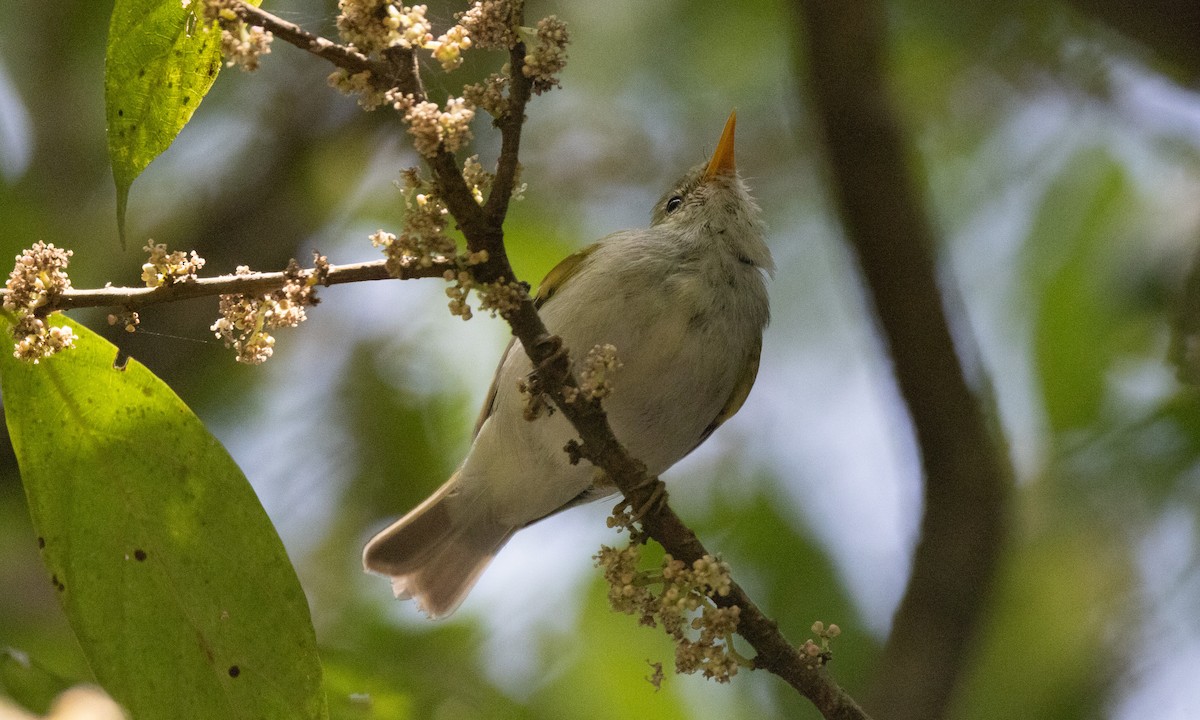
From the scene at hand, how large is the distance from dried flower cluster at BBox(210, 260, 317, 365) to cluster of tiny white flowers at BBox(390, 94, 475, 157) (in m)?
0.29

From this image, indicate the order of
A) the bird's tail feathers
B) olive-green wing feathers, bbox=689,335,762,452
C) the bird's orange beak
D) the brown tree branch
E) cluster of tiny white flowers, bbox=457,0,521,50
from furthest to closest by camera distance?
the bird's orange beak, the bird's tail feathers, the brown tree branch, olive-green wing feathers, bbox=689,335,762,452, cluster of tiny white flowers, bbox=457,0,521,50

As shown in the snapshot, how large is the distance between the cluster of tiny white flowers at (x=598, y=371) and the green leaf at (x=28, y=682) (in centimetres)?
133

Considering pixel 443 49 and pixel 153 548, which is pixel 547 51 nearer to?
pixel 443 49

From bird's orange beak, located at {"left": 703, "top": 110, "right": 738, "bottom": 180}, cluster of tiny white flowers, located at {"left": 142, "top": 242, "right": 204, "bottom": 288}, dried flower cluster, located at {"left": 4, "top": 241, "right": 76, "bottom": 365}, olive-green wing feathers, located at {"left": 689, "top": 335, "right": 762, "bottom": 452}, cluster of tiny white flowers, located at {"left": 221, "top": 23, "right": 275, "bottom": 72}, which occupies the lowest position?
cluster of tiny white flowers, located at {"left": 221, "top": 23, "right": 275, "bottom": 72}

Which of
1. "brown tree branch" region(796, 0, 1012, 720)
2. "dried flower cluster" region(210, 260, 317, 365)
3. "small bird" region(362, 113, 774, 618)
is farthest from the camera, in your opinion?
"brown tree branch" region(796, 0, 1012, 720)

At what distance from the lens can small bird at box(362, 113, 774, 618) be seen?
3121 millimetres

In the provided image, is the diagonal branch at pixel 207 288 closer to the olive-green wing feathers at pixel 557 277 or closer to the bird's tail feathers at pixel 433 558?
the olive-green wing feathers at pixel 557 277

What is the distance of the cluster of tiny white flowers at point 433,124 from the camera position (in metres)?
1.62

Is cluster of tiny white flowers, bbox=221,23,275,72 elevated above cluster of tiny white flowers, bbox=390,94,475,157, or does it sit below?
above

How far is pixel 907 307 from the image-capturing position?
12.1 feet

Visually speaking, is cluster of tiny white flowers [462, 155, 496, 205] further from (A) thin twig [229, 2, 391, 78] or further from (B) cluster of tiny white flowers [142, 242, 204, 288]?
(B) cluster of tiny white flowers [142, 242, 204, 288]

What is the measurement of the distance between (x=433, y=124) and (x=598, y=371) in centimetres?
53

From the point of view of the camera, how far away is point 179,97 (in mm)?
1890

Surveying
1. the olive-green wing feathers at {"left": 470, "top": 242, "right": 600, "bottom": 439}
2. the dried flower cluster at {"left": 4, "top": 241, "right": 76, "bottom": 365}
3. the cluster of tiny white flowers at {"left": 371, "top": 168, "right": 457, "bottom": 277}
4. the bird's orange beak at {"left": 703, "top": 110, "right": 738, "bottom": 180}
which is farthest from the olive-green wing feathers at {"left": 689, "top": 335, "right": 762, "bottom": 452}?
the dried flower cluster at {"left": 4, "top": 241, "right": 76, "bottom": 365}
